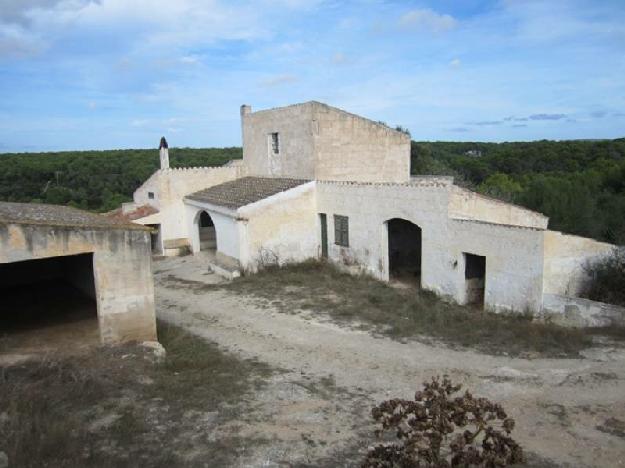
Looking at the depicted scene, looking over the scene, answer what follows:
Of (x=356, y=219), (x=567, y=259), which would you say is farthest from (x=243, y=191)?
(x=567, y=259)

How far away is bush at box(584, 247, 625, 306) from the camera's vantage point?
1073 cm

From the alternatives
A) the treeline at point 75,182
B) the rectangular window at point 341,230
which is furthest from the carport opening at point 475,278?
the treeline at point 75,182

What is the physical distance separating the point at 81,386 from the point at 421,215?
921 centimetres

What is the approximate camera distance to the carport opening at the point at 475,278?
41.2 ft

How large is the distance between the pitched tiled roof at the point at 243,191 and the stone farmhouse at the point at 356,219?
76mm

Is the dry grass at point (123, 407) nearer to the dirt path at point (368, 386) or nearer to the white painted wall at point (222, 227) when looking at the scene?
the dirt path at point (368, 386)

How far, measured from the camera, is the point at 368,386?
777 cm

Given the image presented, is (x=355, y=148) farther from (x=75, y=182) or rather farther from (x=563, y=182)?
(x=75, y=182)

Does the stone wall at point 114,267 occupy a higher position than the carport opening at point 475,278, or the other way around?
the stone wall at point 114,267

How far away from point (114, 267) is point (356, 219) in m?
8.51

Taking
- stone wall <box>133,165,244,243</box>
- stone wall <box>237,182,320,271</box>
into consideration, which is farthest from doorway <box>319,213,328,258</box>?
stone wall <box>133,165,244,243</box>

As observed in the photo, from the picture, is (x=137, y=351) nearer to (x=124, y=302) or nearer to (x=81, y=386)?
(x=124, y=302)

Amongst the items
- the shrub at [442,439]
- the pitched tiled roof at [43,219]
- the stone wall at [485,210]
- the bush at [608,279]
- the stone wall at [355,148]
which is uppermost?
the stone wall at [355,148]

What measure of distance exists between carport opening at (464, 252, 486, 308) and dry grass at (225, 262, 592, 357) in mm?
708
